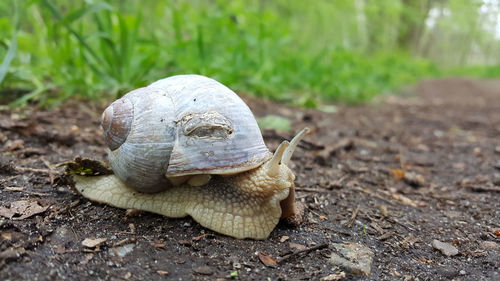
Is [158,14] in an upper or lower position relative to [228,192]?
upper

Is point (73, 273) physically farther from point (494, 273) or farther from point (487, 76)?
point (487, 76)

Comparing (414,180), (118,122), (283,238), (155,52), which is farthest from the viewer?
(155,52)

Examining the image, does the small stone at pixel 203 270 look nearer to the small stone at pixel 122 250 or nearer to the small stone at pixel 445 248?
the small stone at pixel 122 250

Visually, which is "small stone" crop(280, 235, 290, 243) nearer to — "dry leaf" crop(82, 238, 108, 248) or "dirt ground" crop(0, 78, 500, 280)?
"dirt ground" crop(0, 78, 500, 280)

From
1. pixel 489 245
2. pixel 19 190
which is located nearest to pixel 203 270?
pixel 19 190

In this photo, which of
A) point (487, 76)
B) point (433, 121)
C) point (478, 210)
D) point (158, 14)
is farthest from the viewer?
point (487, 76)

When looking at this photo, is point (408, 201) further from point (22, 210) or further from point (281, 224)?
point (22, 210)

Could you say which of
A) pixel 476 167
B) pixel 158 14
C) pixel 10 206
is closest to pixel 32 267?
pixel 10 206
